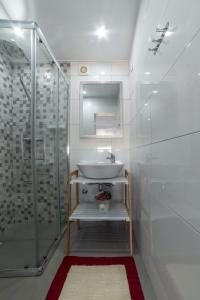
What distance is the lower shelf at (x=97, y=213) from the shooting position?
2018 millimetres

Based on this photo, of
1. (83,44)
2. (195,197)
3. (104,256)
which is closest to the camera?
(195,197)

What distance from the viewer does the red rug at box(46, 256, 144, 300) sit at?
1437mm

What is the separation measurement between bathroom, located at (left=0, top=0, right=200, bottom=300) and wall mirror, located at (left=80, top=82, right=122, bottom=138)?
0.01 metres

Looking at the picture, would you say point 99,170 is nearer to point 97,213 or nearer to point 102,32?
point 97,213

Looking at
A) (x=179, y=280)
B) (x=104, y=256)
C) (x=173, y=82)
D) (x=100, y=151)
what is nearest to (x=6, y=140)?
(x=100, y=151)

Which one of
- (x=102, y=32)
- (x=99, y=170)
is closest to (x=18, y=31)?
(x=102, y=32)

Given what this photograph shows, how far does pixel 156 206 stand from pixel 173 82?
78cm

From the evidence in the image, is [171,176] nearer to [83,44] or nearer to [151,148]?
[151,148]

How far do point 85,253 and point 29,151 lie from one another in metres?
1.13

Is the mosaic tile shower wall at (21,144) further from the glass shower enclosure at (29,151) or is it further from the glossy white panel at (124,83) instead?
the glossy white panel at (124,83)

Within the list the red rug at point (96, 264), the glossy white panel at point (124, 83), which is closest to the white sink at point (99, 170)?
the red rug at point (96, 264)

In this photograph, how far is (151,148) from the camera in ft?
4.83

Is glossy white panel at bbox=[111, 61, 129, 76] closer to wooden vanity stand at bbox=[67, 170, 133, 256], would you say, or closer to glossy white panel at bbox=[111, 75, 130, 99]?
glossy white panel at bbox=[111, 75, 130, 99]

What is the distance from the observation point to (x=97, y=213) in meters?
2.16
